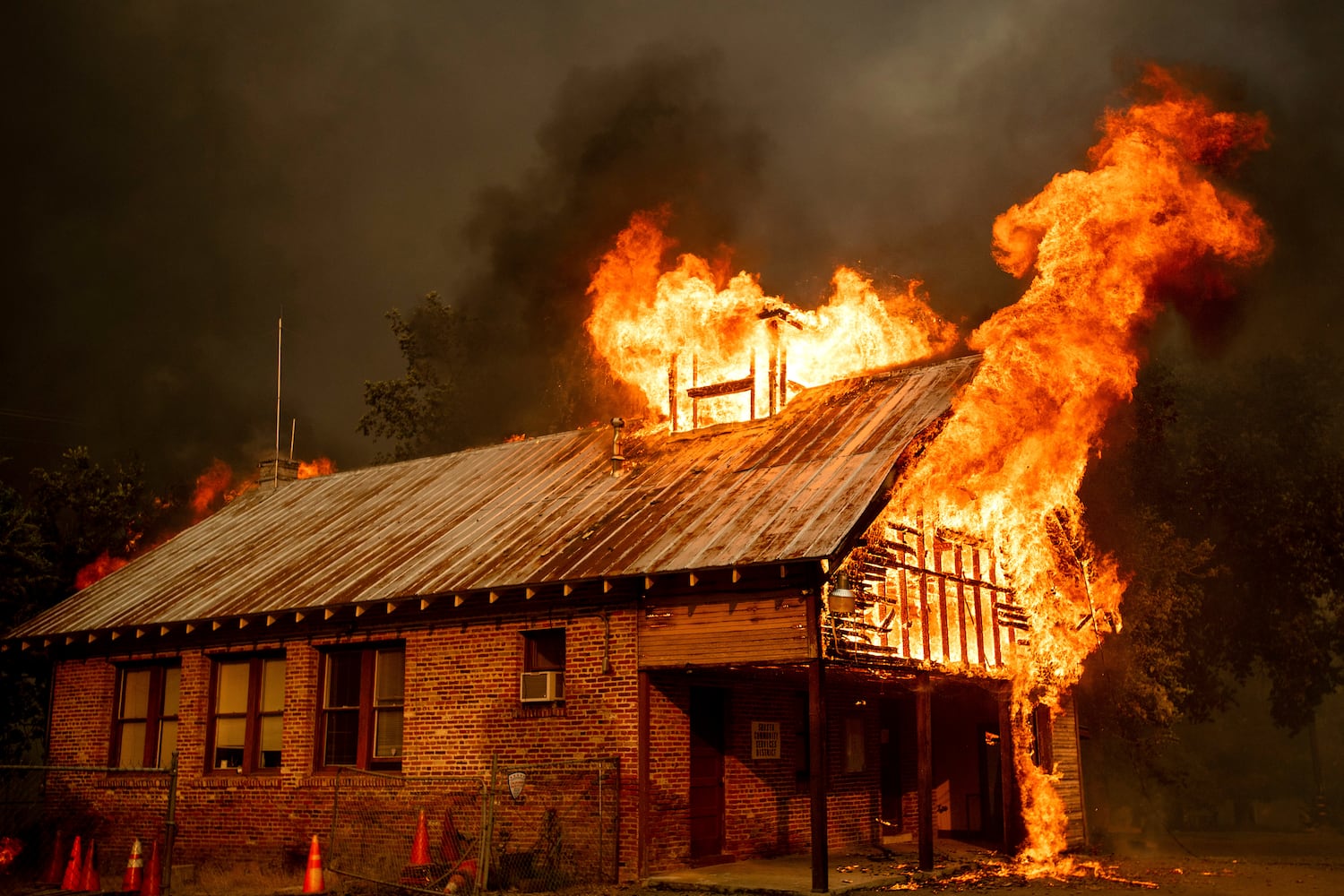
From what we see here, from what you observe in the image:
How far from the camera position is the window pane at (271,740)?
18.9 meters

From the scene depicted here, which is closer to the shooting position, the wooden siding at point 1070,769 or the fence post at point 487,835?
the fence post at point 487,835

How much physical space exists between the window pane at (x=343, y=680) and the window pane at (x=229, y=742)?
6.21 ft

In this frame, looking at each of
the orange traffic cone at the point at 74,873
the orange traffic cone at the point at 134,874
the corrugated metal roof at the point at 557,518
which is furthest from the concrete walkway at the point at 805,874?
the orange traffic cone at the point at 74,873

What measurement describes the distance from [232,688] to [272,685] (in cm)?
100

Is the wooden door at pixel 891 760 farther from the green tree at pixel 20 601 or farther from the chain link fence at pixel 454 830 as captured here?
the green tree at pixel 20 601

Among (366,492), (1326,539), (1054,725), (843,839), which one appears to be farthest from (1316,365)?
(366,492)

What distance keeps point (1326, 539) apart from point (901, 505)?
23.3m

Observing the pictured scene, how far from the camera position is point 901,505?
599 inches

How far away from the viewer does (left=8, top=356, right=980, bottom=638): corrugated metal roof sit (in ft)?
49.3

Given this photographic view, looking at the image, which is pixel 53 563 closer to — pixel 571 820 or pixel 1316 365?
pixel 571 820

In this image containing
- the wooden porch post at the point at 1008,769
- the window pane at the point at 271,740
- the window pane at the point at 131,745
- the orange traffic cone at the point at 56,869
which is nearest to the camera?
the orange traffic cone at the point at 56,869

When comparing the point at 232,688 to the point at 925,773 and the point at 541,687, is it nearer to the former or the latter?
the point at 541,687

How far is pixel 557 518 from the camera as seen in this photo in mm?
18016

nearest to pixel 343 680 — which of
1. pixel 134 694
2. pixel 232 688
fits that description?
pixel 232 688
